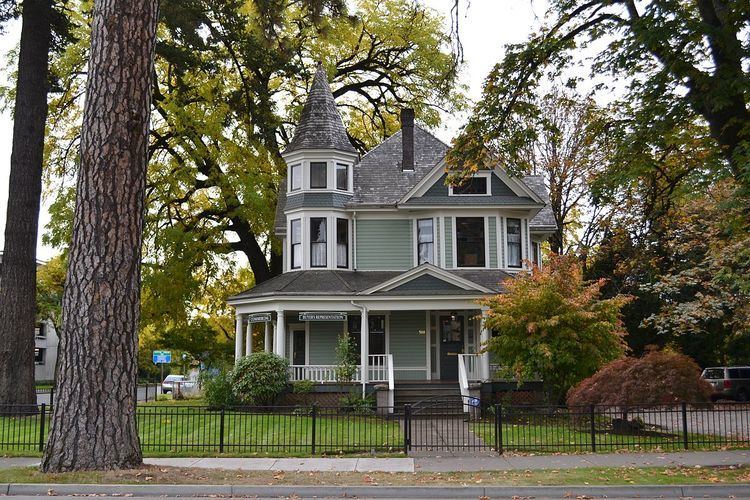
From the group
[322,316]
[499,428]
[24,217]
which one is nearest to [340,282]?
[322,316]

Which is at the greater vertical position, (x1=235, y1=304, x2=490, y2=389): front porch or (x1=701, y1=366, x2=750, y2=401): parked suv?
(x1=235, y1=304, x2=490, y2=389): front porch

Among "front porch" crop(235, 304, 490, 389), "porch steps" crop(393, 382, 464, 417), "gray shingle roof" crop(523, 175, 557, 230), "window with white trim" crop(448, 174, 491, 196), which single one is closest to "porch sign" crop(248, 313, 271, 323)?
"front porch" crop(235, 304, 490, 389)

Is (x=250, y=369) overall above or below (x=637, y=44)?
below

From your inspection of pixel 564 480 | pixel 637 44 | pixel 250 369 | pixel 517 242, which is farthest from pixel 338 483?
pixel 517 242

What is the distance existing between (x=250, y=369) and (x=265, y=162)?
1129cm

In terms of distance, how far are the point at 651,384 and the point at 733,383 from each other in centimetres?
1789

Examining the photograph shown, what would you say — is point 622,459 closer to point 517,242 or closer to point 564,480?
point 564,480

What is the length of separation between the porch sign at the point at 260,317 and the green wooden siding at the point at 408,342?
4.65 metres

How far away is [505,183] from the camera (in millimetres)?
28781

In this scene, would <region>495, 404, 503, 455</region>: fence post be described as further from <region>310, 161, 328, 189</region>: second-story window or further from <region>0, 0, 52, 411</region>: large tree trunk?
<region>310, 161, 328, 189</region>: second-story window

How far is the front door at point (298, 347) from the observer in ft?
95.2

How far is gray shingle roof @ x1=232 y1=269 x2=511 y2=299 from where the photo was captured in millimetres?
26312

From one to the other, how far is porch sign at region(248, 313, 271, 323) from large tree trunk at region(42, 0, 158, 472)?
14.9 m

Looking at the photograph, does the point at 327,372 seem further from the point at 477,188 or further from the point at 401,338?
the point at 477,188
